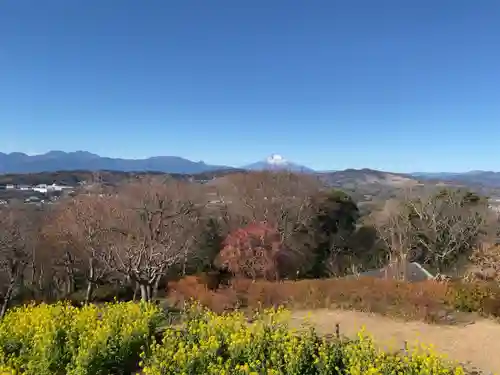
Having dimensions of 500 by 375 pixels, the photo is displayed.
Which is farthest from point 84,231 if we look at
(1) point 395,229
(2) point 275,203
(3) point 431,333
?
(1) point 395,229

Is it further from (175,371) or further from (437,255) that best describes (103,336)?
(437,255)

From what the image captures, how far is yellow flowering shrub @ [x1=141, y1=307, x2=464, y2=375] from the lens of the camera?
545cm

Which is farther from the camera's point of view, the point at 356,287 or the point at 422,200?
the point at 422,200

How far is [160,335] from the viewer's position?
802 cm

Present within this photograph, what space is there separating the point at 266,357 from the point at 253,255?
36.5ft

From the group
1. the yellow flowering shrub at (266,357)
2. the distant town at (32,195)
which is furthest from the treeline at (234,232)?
the distant town at (32,195)

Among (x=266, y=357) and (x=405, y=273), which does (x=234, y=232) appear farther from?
(x=266, y=357)

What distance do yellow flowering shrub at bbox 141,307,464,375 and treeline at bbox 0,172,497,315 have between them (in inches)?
417

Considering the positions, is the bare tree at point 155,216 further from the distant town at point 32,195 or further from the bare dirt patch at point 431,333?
the distant town at point 32,195

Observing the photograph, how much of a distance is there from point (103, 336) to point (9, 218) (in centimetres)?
2083

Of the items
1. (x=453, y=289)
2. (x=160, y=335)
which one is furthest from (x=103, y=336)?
(x=453, y=289)

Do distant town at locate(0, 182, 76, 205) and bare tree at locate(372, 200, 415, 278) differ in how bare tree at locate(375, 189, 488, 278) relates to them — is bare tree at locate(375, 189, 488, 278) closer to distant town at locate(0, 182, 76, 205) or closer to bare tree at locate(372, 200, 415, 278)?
bare tree at locate(372, 200, 415, 278)

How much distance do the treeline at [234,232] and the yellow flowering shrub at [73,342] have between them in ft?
34.3

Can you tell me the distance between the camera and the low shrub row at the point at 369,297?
10703 mm
